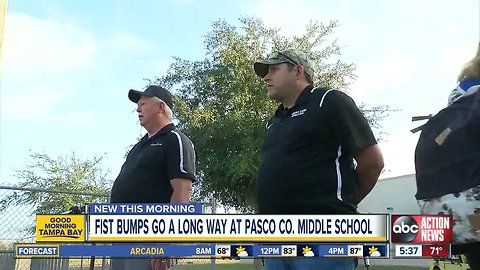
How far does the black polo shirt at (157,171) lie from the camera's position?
12.2ft

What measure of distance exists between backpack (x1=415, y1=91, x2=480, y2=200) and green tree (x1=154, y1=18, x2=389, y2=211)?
54.1 ft

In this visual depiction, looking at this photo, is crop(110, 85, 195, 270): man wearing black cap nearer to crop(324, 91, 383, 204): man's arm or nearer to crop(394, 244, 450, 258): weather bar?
crop(324, 91, 383, 204): man's arm

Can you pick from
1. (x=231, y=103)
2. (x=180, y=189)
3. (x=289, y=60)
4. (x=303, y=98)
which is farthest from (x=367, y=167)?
(x=231, y=103)

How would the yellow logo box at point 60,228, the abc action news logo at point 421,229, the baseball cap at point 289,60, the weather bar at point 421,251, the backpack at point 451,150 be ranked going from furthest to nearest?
the baseball cap at point 289,60 → the yellow logo box at point 60,228 → the weather bar at point 421,251 → the abc action news logo at point 421,229 → the backpack at point 451,150

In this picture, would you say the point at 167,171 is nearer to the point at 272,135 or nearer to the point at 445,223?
the point at 272,135

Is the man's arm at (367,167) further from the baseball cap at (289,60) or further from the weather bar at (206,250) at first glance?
the baseball cap at (289,60)

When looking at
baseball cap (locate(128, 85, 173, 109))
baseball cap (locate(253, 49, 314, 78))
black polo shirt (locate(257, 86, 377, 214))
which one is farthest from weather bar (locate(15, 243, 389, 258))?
baseball cap (locate(128, 85, 173, 109))

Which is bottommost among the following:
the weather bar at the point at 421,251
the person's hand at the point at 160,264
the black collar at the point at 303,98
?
the person's hand at the point at 160,264

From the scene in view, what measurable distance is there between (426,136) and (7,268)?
22.8 feet

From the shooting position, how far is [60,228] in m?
2.95

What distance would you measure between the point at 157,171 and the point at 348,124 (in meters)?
1.53

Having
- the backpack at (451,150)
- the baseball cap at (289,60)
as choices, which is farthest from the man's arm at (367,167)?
the backpack at (451,150)

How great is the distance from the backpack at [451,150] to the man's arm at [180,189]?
1.92 m

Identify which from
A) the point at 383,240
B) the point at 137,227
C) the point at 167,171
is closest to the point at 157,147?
the point at 167,171
